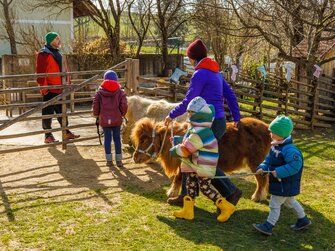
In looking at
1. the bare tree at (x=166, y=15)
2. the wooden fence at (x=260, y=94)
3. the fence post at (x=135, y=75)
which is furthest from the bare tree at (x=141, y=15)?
the fence post at (x=135, y=75)

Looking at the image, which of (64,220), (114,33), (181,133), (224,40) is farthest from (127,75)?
(224,40)

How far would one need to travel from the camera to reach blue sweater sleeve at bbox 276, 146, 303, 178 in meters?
4.21

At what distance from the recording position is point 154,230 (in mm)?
4496

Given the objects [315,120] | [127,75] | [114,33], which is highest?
[114,33]

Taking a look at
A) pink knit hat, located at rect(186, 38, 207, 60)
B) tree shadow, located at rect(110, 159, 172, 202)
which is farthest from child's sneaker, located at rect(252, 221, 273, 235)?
pink knit hat, located at rect(186, 38, 207, 60)

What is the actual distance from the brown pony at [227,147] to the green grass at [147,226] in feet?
1.41

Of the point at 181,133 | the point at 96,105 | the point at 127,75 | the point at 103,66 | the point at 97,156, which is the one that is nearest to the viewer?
the point at 181,133

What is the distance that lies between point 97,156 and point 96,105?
4.42ft

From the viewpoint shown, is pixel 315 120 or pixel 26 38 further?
pixel 26 38

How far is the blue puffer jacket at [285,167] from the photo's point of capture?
4223mm

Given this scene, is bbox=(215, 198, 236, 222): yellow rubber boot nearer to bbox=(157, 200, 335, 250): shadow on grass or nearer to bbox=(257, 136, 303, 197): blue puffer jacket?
bbox=(157, 200, 335, 250): shadow on grass

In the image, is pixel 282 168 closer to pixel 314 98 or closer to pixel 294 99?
pixel 294 99

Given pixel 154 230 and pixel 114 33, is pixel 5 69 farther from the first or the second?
pixel 154 230

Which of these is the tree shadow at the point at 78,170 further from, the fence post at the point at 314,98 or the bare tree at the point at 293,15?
the fence post at the point at 314,98
